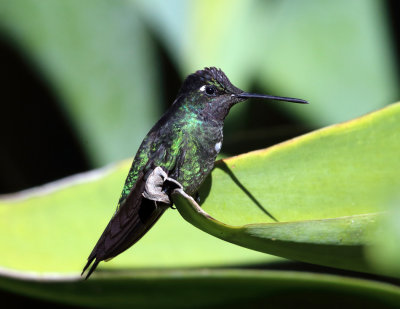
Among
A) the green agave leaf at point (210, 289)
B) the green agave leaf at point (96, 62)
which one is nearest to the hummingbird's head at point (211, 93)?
the green agave leaf at point (210, 289)

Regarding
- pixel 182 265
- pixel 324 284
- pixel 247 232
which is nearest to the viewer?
pixel 247 232

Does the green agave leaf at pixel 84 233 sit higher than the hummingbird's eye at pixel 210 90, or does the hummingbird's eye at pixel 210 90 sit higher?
the hummingbird's eye at pixel 210 90

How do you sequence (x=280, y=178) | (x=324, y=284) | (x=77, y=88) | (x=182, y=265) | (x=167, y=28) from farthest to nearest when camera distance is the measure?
1. (x=167, y=28)
2. (x=77, y=88)
3. (x=182, y=265)
4. (x=280, y=178)
5. (x=324, y=284)

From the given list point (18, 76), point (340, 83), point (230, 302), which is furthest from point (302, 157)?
point (18, 76)

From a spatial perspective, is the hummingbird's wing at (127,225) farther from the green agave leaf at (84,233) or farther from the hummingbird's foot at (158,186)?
the green agave leaf at (84,233)

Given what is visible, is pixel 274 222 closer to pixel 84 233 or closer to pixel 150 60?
pixel 84 233

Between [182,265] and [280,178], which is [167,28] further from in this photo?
[280,178]

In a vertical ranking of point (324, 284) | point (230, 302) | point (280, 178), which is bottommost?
point (230, 302)

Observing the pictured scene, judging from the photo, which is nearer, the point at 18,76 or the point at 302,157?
the point at 302,157

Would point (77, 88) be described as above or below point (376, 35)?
above
